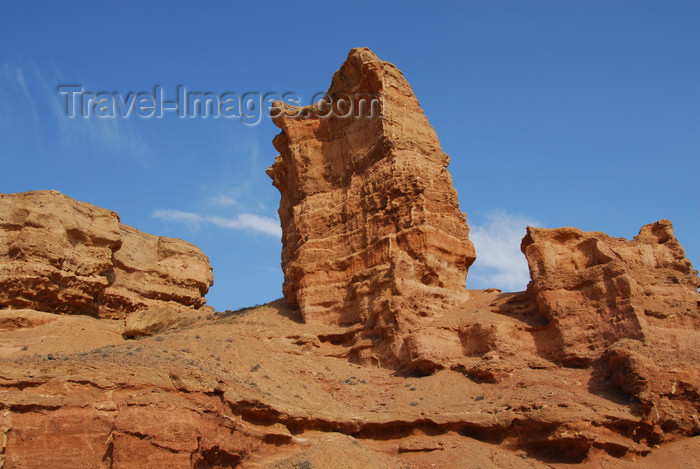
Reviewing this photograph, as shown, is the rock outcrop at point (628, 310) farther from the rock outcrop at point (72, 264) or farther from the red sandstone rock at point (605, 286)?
the rock outcrop at point (72, 264)

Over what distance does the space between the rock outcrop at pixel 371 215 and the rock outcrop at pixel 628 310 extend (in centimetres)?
397

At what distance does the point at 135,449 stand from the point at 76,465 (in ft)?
3.95

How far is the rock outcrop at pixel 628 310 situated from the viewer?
768 inches

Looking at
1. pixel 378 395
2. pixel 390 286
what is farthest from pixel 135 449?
pixel 390 286

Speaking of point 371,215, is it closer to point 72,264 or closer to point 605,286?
point 605,286

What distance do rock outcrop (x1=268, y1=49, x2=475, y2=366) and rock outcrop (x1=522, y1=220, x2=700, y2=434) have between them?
3.97m

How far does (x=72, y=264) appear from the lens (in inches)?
1221

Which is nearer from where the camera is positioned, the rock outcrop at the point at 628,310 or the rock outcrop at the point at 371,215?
the rock outcrop at the point at 628,310

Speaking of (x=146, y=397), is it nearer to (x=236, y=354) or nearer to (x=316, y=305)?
(x=236, y=354)

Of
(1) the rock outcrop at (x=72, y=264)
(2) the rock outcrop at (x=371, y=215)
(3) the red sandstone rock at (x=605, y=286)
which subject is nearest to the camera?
(3) the red sandstone rock at (x=605, y=286)

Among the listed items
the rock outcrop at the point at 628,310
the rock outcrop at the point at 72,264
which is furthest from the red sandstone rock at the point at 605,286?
the rock outcrop at the point at 72,264

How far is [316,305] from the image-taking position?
28.3m

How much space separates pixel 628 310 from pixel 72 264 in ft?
78.6

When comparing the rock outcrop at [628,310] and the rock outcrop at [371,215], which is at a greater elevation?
the rock outcrop at [371,215]
